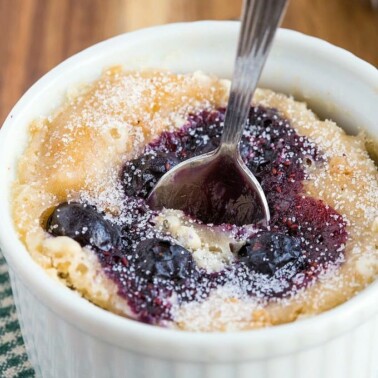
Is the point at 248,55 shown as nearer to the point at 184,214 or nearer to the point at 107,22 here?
the point at 184,214

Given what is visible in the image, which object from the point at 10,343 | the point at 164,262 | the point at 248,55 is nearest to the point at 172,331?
the point at 164,262

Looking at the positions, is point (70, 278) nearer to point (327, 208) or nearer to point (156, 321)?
point (156, 321)

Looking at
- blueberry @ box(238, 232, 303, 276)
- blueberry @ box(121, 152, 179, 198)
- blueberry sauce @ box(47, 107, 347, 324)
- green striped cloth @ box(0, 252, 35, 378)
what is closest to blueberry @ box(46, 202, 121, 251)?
blueberry sauce @ box(47, 107, 347, 324)

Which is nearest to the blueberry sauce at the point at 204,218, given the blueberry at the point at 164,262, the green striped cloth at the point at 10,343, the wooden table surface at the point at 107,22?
the blueberry at the point at 164,262

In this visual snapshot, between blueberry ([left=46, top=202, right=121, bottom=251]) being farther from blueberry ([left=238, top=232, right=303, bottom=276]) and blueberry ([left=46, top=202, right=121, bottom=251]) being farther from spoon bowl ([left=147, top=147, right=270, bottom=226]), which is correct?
blueberry ([left=238, top=232, right=303, bottom=276])

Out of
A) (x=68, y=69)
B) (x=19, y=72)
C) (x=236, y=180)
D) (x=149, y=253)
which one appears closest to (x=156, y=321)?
(x=149, y=253)

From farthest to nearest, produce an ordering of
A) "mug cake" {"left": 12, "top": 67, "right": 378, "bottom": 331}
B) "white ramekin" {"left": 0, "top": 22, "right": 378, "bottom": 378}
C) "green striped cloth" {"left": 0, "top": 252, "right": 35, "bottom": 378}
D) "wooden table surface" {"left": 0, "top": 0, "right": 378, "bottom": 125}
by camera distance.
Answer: "wooden table surface" {"left": 0, "top": 0, "right": 378, "bottom": 125}, "green striped cloth" {"left": 0, "top": 252, "right": 35, "bottom": 378}, "mug cake" {"left": 12, "top": 67, "right": 378, "bottom": 331}, "white ramekin" {"left": 0, "top": 22, "right": 378, "bottom": 378}

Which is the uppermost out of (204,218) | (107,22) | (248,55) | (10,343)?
(248,55)
